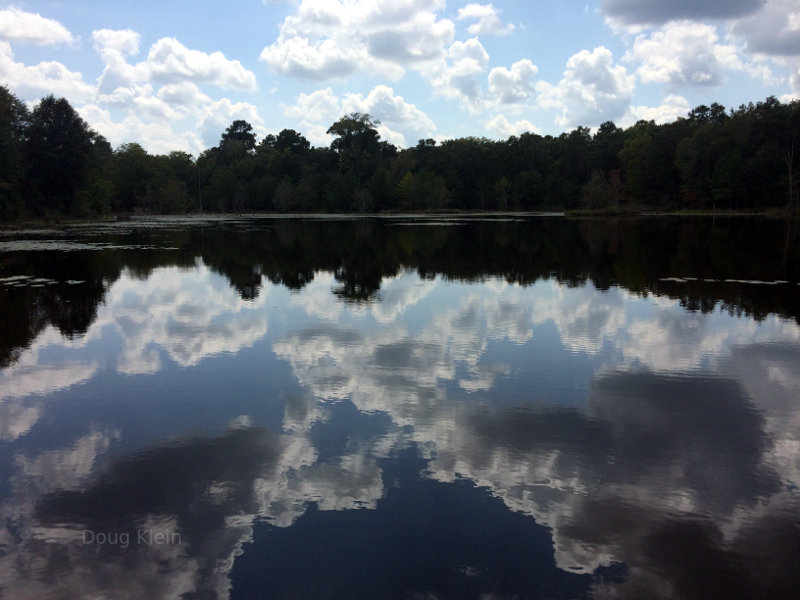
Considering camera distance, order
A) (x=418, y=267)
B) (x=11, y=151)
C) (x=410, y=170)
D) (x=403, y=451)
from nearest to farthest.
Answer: (x=403, y=451)
(x=418, y=267)
(x=11, y=151)
(x=410, y=170)

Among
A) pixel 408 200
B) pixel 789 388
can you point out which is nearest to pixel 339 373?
pixel 789 388

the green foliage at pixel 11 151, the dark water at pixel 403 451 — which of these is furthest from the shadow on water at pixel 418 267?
the green foliage at pixel 11 151

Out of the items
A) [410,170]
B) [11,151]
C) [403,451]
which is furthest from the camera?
[410,170]

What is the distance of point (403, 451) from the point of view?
7.30 m

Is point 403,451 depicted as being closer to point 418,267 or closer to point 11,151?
point 418,267

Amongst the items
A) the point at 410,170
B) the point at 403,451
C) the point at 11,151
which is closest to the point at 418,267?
the point at 403,451

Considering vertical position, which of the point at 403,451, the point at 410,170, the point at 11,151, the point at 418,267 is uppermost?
the point at 410,170

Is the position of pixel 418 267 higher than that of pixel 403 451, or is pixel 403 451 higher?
pixel 418 267

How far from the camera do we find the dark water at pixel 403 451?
517cm

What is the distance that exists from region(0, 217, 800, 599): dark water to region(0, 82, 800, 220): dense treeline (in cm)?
6578

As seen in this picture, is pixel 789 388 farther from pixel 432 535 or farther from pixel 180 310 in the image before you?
pixel 180 310

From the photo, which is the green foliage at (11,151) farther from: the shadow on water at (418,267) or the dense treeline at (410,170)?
the shadow on water at (418,267)

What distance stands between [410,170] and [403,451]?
5372 inches

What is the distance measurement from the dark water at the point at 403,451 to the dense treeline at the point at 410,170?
6578 cm
